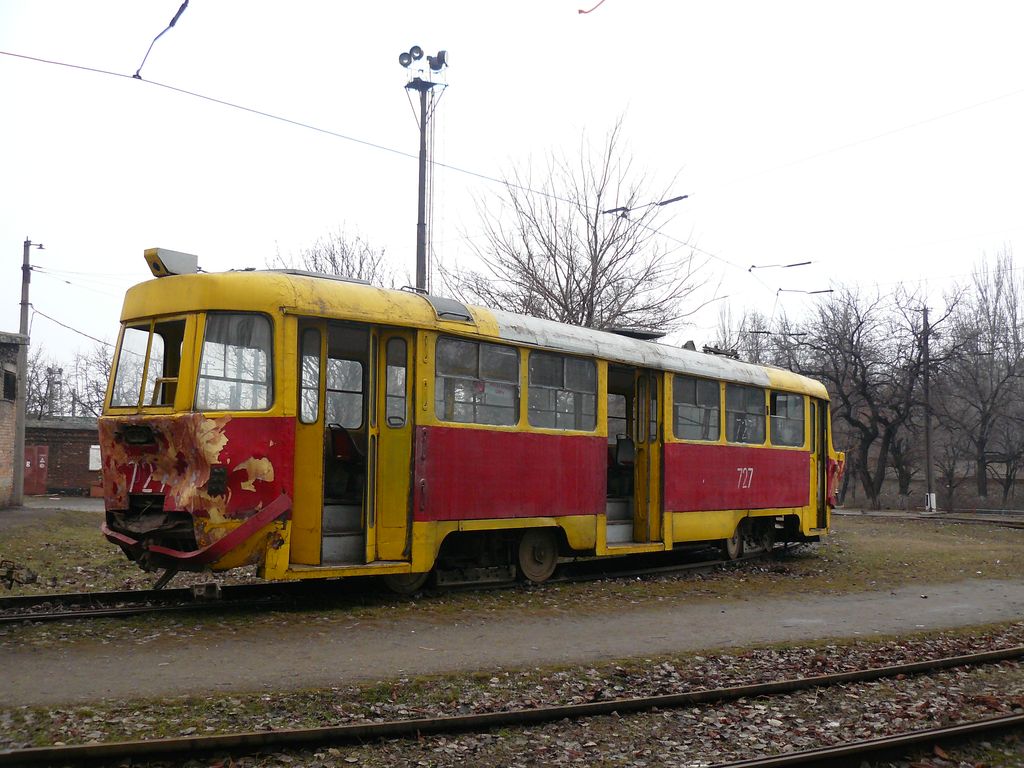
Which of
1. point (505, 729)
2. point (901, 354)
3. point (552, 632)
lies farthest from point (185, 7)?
point (901, 354)

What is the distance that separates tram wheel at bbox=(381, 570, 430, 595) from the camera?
1003 centimetres

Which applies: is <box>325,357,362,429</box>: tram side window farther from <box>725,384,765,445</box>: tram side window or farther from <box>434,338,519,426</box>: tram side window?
<box>725,384,765,445</box>: tram side window

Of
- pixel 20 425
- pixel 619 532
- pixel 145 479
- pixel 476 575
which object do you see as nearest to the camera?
pixel 145 479

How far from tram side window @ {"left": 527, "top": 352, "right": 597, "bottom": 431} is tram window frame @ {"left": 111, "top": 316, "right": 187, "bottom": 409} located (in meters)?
4.05

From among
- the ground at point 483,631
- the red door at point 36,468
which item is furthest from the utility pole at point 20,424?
the ground at point 483,631

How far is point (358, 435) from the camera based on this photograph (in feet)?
31.9

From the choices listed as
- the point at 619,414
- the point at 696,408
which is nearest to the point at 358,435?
the point at 619,414

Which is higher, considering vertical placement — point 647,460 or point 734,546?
point 647,460

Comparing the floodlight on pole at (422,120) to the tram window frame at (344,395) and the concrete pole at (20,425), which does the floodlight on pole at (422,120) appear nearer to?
the tram window frame at (344,395)

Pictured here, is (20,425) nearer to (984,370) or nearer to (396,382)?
(396,382)

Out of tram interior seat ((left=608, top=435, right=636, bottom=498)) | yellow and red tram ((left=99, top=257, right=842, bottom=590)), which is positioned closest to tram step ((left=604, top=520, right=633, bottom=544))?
yellow and red tram ((left=99, top=257, right=842, bottom=590))

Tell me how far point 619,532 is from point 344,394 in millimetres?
4947

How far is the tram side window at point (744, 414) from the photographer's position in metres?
14.7

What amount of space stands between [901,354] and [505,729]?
139ft
